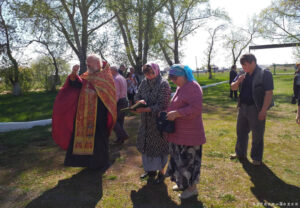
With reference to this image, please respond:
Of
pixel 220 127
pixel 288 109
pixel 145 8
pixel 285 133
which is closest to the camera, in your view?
pixel 285 133

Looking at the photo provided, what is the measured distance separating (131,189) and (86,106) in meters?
1.44

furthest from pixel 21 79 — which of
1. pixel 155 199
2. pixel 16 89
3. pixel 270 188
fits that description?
pixel 270 188

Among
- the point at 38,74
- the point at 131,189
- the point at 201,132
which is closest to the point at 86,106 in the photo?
the point at 131,189

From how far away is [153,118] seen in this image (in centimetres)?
336

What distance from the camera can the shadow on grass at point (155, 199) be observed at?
289 cm

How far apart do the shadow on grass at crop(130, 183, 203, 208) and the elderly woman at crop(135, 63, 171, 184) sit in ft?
0.66

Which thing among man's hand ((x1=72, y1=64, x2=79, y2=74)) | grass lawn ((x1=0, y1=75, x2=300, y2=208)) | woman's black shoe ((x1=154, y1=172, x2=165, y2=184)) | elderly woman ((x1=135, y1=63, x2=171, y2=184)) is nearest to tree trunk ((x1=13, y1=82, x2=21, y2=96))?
grass lawn ((x1=0, y1=75, x2=300, y2=208))

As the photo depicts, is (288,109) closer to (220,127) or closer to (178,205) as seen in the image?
(220,127)

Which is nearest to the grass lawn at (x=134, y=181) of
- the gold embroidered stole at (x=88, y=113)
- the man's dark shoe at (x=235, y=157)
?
the man's dark shoe at (x=235, y=157)

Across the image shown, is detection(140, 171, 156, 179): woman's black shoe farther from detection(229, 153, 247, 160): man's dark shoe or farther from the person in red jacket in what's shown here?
detection(229, 153, 247, 160): man's dark shoe

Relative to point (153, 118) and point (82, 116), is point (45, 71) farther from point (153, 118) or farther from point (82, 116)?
point (153, 118)

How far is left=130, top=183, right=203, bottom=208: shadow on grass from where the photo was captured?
289 centimetres

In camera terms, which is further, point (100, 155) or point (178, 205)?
point (100, 155)

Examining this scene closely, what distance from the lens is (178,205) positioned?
9.46 feet
